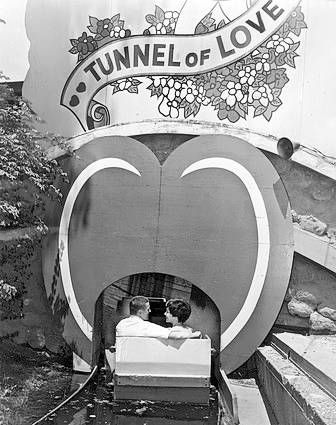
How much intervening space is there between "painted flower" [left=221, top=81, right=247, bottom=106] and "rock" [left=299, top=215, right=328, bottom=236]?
1.19m

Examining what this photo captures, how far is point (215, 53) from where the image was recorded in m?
5.86

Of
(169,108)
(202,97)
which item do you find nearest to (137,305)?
(169,108)

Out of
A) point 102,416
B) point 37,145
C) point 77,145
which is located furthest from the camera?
point 77,145

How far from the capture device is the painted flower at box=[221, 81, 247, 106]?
585 centimetres

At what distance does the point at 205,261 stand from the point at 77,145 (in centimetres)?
157

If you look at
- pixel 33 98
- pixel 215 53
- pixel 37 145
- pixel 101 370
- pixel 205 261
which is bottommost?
pixel 101 370

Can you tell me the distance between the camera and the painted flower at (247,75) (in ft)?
19.2

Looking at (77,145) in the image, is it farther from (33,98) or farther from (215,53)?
(215,53)

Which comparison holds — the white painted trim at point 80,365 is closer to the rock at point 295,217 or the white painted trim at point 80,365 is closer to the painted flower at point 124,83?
the rock at point 295,217

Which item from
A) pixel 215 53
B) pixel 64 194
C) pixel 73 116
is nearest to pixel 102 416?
pixel 64 194

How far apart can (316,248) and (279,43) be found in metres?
1.84

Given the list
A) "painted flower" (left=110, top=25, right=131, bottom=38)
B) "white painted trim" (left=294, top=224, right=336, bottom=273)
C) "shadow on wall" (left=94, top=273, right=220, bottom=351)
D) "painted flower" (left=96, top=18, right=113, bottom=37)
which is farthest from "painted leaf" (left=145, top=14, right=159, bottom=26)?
"shadow on wall" (left=94, top=273, right=220, bottom=351)

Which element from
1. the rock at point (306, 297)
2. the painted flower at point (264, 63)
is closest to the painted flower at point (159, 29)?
the painted flower at point (264, 63)

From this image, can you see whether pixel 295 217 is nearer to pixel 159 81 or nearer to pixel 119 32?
pixel 159 81
